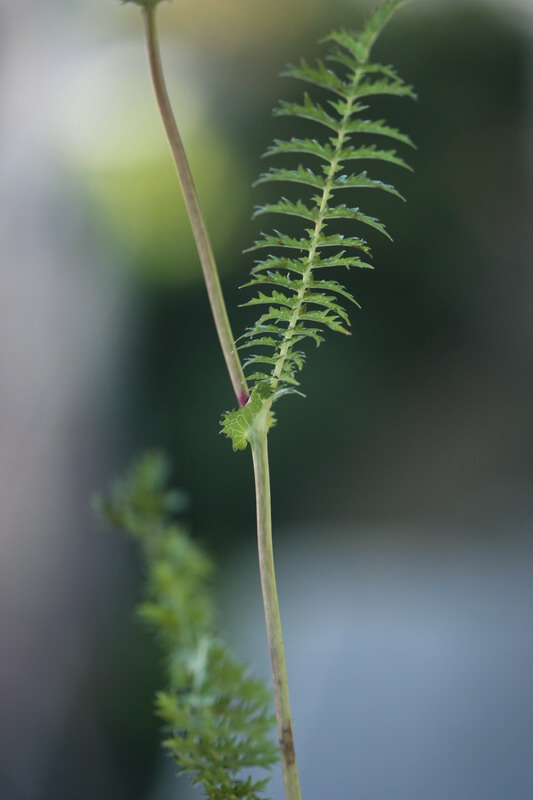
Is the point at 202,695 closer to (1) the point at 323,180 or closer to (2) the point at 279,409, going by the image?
(1) the point at 323,180

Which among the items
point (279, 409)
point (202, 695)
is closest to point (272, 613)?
point (202, 695)

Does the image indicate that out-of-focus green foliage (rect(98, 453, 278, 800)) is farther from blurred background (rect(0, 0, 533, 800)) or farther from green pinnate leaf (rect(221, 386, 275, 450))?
blurred background (rect(0, 0, 533, 800))

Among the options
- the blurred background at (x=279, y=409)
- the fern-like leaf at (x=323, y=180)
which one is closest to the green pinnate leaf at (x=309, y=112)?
the fern-like leaf at (x=323, y=180)

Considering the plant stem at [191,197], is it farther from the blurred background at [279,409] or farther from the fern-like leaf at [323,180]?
the blurred background at [279,409]

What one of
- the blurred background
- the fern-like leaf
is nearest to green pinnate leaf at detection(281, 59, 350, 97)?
the fern-like leaf

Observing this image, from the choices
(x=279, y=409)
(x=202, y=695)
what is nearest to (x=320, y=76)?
(x=202, y=695)

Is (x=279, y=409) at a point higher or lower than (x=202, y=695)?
higher

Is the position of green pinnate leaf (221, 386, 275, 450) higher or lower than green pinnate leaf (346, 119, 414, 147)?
A: lower

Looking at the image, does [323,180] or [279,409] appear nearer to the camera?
[323,180]
